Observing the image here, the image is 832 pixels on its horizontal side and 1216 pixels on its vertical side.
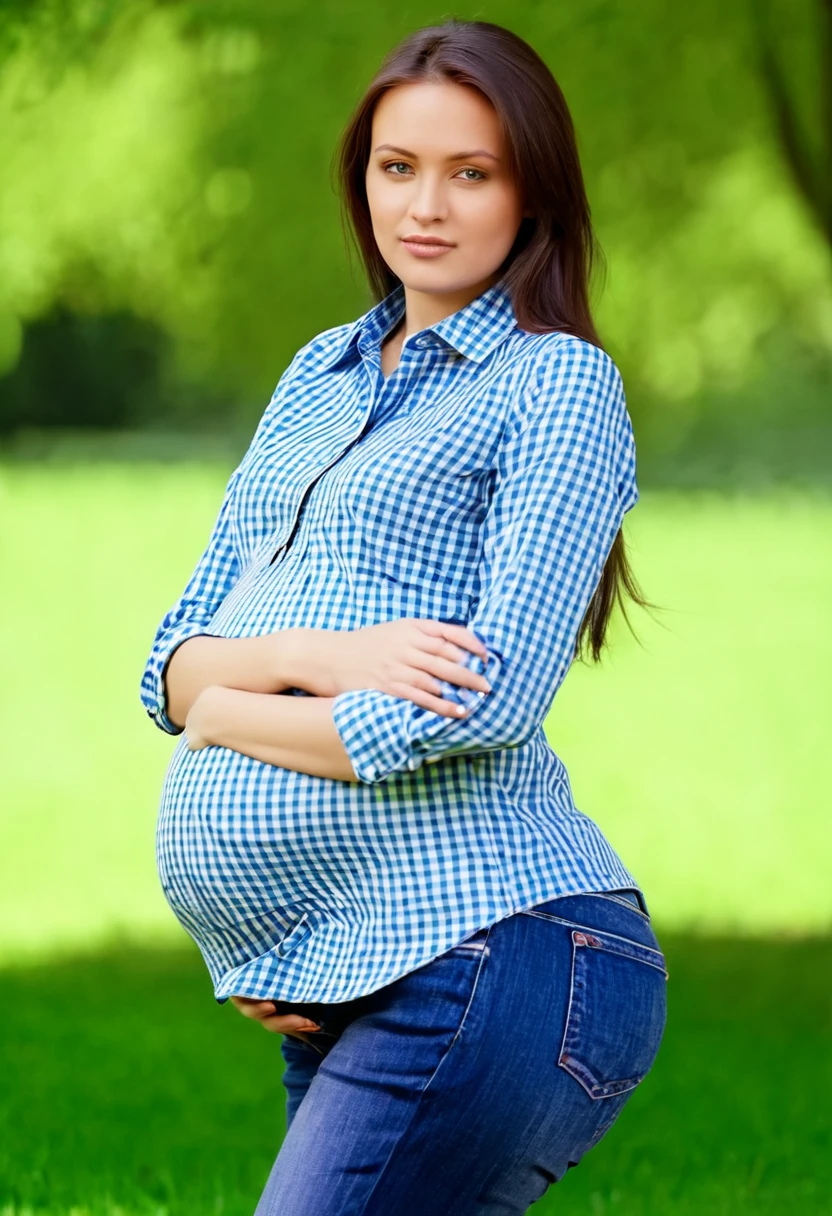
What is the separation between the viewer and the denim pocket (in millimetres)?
1870

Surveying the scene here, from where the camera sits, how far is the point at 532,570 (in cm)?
186

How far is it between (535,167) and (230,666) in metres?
→ 0.71

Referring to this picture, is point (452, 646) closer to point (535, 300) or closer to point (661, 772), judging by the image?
point (535, 300)

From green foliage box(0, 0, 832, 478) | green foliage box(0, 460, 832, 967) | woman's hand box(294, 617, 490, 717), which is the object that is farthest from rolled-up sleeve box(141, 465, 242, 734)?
green foliage box(0, 460, 832, 967)

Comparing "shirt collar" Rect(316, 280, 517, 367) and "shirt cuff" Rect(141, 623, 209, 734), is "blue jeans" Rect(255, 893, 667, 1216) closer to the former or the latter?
"shirt cuff" Rect(141, 623, 209, 734)

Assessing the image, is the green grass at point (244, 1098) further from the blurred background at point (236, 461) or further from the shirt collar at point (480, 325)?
the shirt collar at point (480, 325)

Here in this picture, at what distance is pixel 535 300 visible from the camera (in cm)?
215

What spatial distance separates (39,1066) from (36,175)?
197 inches

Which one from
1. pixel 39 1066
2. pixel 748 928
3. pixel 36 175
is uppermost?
pixel 36 175

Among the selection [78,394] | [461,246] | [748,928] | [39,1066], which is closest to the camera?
[461,246]

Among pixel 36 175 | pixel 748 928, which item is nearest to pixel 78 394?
pixel 36 175

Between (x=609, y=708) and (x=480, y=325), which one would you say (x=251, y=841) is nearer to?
(x=480, y=325)

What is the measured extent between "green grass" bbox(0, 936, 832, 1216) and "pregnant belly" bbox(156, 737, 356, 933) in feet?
6.44

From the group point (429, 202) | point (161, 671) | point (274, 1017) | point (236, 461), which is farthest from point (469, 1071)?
point (236, 461)
